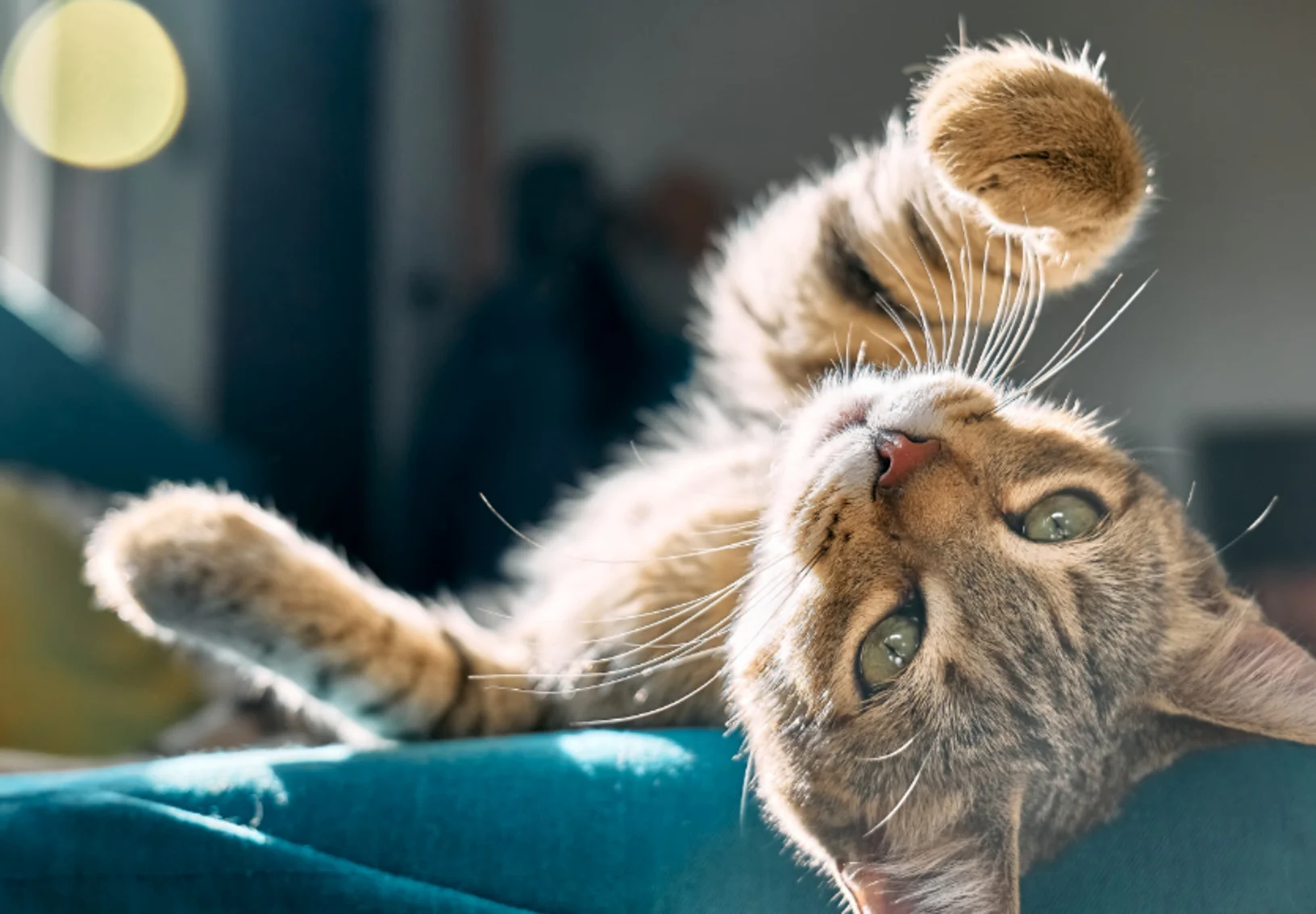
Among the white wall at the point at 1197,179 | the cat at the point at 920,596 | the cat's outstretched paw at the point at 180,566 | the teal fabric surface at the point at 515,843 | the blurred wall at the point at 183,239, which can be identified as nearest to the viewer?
the teal fabric surface at the point at 515,843

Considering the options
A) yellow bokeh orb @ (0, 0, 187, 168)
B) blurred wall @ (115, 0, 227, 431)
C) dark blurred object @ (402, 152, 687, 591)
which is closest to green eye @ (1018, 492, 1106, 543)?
dark blurred object @ (402, 152, 687, 591)

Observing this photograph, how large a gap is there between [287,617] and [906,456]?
474 millimetres

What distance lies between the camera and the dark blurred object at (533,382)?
1.71 metres

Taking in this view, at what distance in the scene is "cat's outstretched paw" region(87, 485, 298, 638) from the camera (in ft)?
2.38

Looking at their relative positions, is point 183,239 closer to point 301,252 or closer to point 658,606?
point 301,252

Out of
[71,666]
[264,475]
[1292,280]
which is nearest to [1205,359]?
[1292,280]

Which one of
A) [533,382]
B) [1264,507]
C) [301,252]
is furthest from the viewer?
[301,252]

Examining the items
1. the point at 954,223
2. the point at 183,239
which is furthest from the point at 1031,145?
the point at 183,239

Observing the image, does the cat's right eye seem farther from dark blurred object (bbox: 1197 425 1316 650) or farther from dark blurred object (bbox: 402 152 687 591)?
dark blurred object (bbox: 402 152 687 591)

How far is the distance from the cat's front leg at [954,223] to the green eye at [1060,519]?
10cm

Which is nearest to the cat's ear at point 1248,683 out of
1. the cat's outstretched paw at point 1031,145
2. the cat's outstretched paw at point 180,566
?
the cat's outstretched paw at point 1031,145

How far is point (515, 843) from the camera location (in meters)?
0.51

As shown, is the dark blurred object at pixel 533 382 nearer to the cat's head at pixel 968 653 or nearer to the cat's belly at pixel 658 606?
the cat's belly at pixel 658 606

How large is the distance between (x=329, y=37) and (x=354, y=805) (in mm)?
1658
